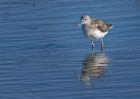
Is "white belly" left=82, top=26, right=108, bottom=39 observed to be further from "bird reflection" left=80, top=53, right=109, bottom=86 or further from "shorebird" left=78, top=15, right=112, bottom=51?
"bird reflection" left=80, top=53, right=109, bottom=86

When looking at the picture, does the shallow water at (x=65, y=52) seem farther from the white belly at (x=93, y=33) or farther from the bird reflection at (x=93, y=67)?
the white belly at (x=93, y=33)

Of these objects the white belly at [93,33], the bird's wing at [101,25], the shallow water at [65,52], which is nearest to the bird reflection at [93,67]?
the shallow water at [65,52]

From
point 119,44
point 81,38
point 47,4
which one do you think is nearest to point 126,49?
point 119,44

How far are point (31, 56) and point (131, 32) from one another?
3579 millimetres

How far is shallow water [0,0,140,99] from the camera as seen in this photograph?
17094 mm

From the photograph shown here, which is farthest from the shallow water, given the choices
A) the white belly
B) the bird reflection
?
the white belly

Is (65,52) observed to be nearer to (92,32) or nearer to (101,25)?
(92,32)

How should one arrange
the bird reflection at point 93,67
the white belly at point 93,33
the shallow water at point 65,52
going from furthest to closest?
the white belly at point 93,33 < the bird reflection at point 93,67 < the shallow water at point 65,52

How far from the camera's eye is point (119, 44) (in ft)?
70.4

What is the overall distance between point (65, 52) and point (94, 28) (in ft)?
6.57

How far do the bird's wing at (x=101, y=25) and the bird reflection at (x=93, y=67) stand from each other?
5.86 ft

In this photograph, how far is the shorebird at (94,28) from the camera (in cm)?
2219

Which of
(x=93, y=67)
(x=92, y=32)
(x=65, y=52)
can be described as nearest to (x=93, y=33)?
(x=92, y=32)

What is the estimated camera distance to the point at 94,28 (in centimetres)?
2262
